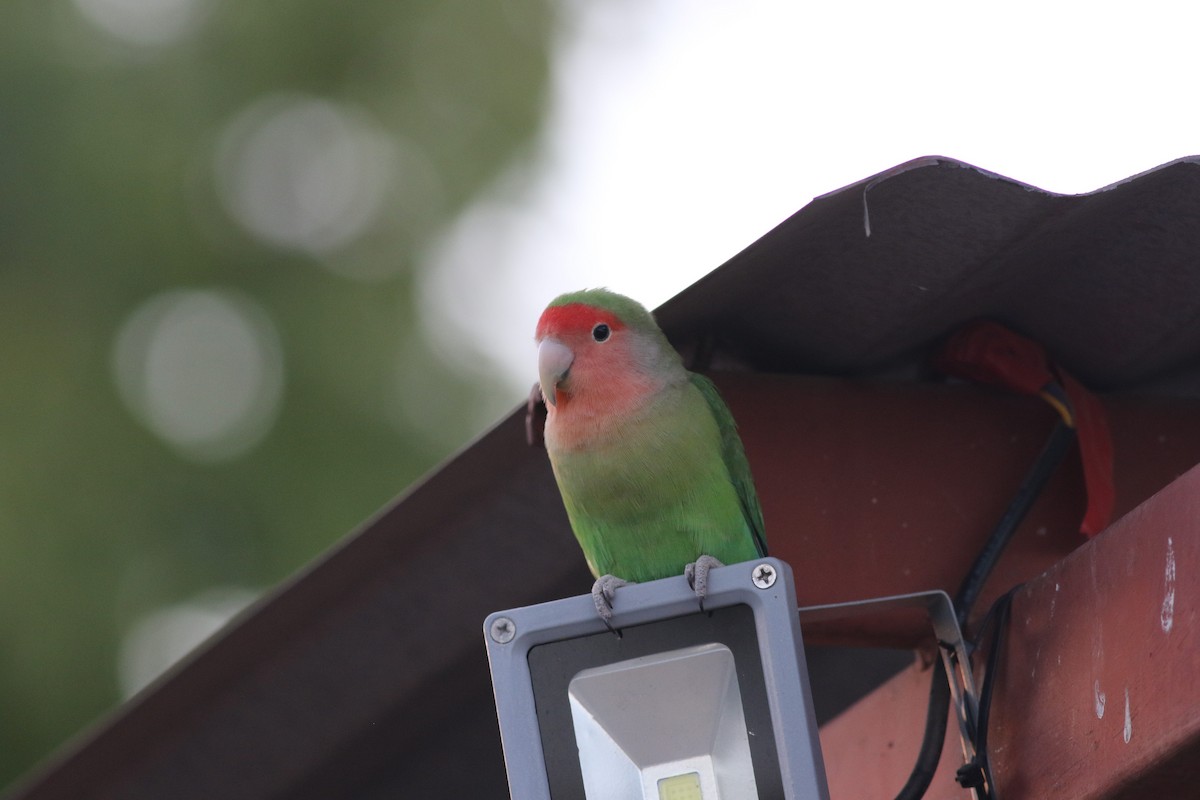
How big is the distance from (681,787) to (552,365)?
1078mm

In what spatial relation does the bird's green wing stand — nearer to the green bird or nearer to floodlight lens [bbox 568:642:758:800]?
the green bird

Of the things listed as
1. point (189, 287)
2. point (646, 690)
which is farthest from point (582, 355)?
point (189, 287)

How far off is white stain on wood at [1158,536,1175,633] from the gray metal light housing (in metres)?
0.55

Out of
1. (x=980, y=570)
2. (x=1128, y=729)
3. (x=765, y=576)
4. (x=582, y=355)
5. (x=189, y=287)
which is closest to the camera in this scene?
(x=765, y=576)

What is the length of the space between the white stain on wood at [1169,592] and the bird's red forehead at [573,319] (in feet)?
4.30

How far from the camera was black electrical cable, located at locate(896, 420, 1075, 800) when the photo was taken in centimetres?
255

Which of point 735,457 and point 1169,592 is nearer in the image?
point 1169,592

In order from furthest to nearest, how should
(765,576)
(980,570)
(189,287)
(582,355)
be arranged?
(189,287), (582,355), (980,570), (765,576)

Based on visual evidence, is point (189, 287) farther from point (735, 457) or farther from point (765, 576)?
point (765, 576)

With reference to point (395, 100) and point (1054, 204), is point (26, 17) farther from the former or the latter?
point (1054, 204)

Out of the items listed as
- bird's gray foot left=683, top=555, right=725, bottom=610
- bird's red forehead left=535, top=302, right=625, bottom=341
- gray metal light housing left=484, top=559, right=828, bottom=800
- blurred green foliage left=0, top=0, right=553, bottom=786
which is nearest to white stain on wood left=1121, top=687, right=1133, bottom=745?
gray metal light housing left=484, top=559, right=828, bottom=800

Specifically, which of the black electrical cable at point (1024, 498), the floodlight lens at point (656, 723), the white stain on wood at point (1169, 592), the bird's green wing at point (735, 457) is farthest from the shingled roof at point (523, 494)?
the floodlight lens at point (656, 723)

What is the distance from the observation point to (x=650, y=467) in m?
2.77

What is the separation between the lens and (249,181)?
9.31m
